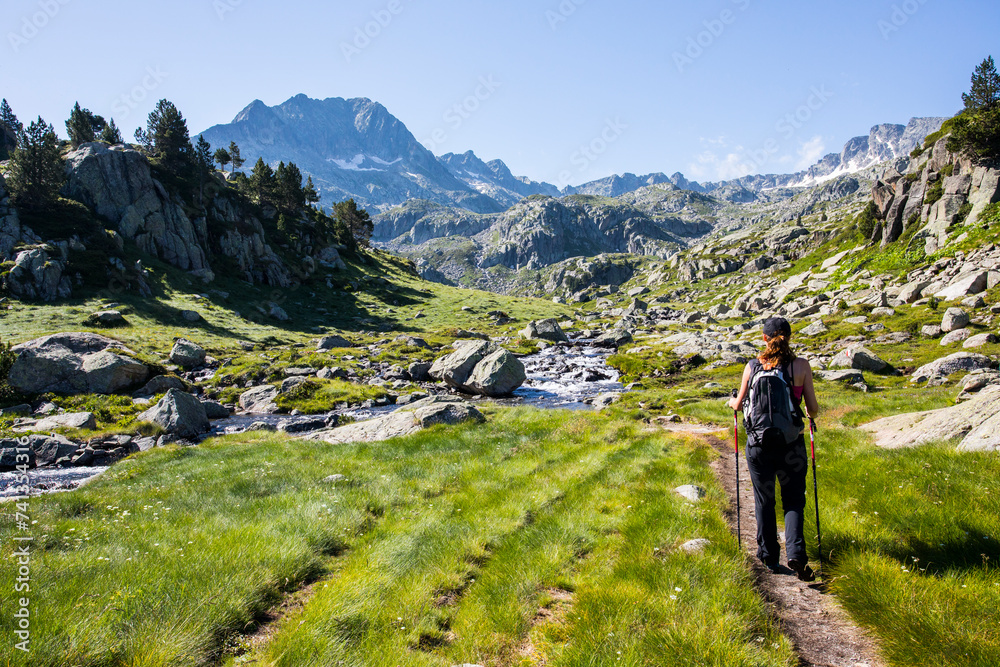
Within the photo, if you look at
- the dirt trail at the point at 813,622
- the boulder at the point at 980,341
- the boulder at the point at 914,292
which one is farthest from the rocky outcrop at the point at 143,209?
the boulder at the point at 914,292

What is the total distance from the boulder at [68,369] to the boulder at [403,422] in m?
19.8

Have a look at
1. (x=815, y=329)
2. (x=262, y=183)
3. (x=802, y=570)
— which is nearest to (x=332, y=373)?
(x=802, y=570)

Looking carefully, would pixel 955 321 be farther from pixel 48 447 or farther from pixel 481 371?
pixel 48 447

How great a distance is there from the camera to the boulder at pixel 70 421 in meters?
22.1

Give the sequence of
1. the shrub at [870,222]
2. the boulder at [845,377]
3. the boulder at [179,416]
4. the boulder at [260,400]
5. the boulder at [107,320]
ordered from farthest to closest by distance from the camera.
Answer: the shrub at [870,222]
the boulder at [107,320]
the boulder at [260,400]
the boulder at [845,377]
the boulder at [179,416]

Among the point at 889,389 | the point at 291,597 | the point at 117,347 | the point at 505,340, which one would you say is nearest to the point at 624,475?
the point at 291,597

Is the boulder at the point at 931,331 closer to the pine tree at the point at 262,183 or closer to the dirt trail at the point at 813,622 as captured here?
the dirt trail at the point at 813,622

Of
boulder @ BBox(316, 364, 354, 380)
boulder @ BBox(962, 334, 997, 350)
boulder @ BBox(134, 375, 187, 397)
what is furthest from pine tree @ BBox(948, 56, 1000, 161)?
boulder @ BBox(134, 375, 187, 397)

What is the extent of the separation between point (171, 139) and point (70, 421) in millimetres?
95374

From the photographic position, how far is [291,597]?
627 centimetres

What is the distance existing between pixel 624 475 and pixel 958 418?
30.2 feet

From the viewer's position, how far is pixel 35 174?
210 ft

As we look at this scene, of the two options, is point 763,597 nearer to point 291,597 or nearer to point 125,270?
point 291,597

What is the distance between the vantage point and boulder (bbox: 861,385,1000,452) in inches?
387
